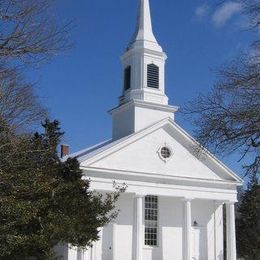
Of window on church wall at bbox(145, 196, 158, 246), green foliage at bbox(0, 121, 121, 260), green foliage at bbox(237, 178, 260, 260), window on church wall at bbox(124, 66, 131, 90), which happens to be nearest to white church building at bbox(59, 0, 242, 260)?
window on church wall at bbox(145, 196, 158, 246)

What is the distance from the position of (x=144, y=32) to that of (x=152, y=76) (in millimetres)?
3603

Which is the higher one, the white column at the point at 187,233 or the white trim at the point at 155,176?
the white trim at the point at 155,176

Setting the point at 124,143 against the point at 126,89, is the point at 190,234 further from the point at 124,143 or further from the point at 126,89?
the point at 126,89

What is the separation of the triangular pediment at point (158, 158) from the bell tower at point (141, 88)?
195 centimetres

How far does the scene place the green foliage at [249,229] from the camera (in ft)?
144

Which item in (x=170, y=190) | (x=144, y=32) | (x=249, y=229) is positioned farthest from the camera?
(x=249, y=229)

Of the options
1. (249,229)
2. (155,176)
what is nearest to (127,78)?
(155,176)

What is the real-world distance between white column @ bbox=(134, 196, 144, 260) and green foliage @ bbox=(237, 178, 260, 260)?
47.5ft

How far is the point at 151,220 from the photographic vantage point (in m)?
33.9

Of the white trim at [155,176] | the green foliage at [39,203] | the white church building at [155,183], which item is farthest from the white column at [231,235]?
the green foliage at [39,203]

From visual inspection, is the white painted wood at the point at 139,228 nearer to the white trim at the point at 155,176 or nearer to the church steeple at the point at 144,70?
the white trim at the point at 155,176

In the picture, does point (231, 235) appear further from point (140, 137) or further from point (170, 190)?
point (140, 137)

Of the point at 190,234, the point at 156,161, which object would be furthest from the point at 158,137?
the point at 190,234

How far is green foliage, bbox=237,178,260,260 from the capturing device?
4388cm
